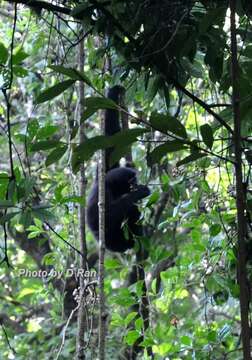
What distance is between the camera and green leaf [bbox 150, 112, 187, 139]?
1597mm

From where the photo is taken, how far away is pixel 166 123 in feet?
5.26

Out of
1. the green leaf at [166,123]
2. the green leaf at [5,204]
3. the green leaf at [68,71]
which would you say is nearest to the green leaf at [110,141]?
the green leaf at [166,123]

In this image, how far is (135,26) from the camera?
7.66 feet

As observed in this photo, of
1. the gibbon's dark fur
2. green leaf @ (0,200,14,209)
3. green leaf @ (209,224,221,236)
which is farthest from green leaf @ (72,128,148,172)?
the gibbon's dark fur

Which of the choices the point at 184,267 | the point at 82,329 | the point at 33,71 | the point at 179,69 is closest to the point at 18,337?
the point at 33,71

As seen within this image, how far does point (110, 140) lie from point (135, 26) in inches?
33.0

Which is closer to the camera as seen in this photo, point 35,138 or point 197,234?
point 35,138

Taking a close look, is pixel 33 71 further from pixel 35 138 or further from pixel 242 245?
pixel 242 245

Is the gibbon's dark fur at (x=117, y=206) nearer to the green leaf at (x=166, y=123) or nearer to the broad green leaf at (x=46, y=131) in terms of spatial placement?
the broad green leaf at (x=46, y=131)

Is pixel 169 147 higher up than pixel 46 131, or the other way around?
pixel 46 131

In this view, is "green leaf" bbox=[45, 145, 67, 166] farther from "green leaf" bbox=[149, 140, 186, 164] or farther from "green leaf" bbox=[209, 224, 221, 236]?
"green leaf" bbox=[209, 224, 221, 236]

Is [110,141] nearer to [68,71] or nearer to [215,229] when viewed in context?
[68,71]

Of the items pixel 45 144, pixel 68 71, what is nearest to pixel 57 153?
pixel 45 144

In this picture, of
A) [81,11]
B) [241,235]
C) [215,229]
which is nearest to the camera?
[241,235]
